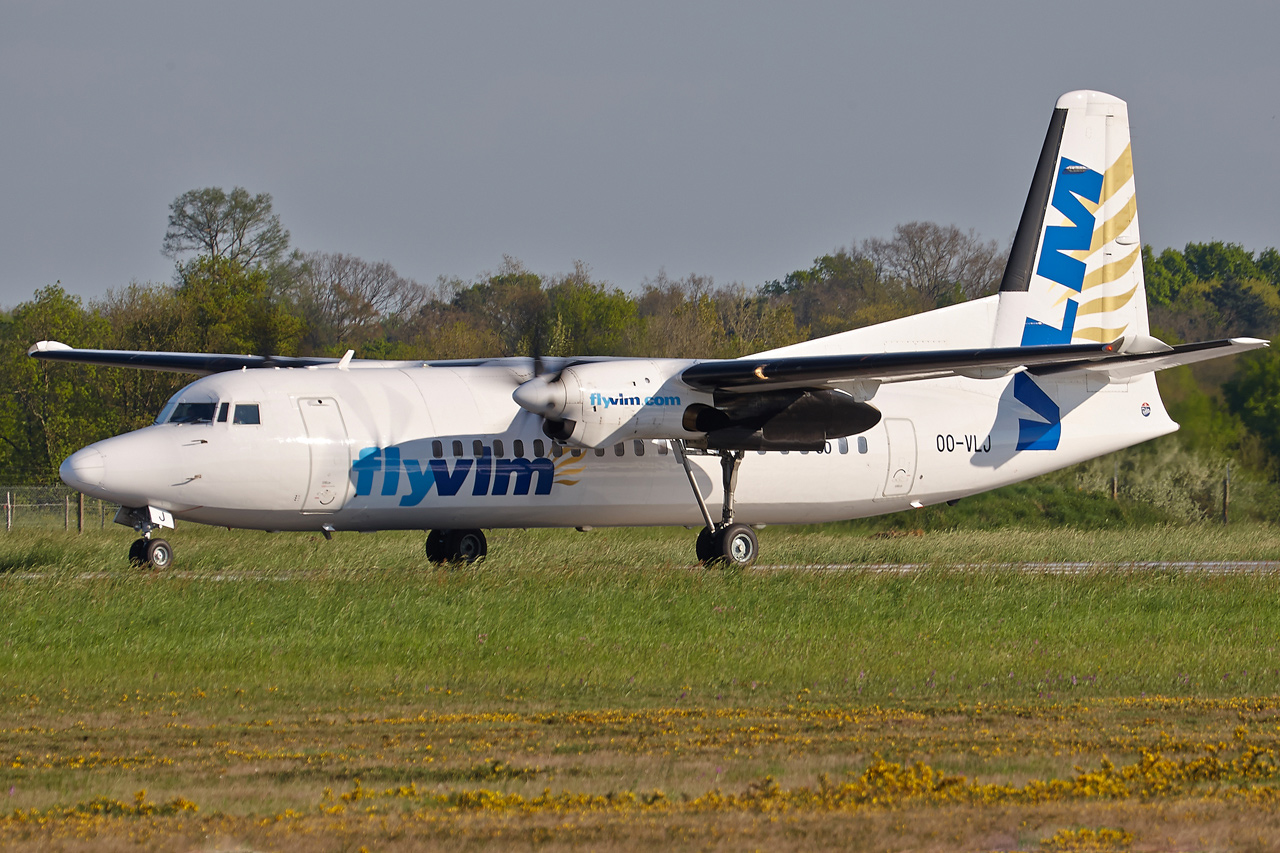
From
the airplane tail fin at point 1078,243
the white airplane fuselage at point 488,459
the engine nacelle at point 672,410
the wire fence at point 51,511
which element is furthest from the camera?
the wire fence at point 51,511

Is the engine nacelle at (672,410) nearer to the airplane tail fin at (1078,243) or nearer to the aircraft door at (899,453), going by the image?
the aircraft door at (899,453)

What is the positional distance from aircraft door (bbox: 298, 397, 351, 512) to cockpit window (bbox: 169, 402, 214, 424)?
1.22 metres

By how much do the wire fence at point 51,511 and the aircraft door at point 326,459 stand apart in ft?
47.7

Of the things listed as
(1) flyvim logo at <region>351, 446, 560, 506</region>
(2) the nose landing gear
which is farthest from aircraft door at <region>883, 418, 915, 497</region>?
(2) the nose landing gear

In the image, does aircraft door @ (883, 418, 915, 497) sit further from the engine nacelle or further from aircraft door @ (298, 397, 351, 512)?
aircraft door @ (298, 397, 351, 512)

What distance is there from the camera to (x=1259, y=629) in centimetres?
1608

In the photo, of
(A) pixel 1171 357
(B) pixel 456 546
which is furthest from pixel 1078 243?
(B) pixel 456 546

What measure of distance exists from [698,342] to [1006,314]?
1787cm

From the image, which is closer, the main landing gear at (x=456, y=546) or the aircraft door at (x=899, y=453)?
the main landing gear at (x=456, y=546)

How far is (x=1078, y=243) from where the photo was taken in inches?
987

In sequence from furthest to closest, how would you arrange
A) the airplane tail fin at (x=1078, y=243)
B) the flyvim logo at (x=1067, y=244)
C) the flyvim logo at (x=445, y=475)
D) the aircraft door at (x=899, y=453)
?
1. the airplane tail fin at (x=1078, y=243)
2. the flyvim logo at (x=1067, y=244)
3. the aircraft door at (x=899, y=453)
4. the flyvim logo at (x=445, y=475)

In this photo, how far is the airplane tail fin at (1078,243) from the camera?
24734 millimetres

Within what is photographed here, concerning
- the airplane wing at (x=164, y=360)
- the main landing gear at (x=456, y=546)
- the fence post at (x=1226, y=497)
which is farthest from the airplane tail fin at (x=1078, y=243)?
the airplane wing at (x=164, y=360)

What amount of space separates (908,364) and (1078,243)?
26.2 feet
